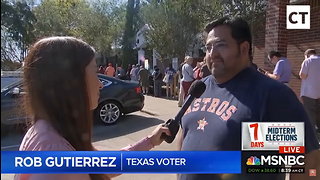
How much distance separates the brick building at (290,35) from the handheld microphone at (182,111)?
4343 mm

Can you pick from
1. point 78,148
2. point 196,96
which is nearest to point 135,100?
point 196,96

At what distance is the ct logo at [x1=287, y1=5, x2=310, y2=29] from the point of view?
19.4ft

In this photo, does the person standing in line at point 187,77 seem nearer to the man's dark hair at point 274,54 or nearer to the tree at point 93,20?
the man's dark hair at point 274,54

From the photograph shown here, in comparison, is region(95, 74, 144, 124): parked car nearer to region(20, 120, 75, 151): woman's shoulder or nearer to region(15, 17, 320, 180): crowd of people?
region(15, 17, 320, 180): crowd of people

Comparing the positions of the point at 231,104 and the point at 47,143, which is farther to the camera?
the point at 231,104

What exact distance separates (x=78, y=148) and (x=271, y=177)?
96 centimetres

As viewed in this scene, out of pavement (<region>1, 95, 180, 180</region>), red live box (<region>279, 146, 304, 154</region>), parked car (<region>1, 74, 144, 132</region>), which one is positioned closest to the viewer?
red live box (<region>279, 146, 304, 154</region>)

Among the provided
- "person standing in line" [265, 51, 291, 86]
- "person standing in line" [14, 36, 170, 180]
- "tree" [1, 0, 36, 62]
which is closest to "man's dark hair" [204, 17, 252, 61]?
"person standing in line" [14, 36, 170, 180]

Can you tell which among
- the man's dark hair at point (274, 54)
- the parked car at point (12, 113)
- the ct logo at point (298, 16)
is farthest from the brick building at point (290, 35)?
the parked car at point (12, 113)

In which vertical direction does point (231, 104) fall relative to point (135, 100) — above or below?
above

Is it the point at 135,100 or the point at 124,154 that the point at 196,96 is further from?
the point at 135,100

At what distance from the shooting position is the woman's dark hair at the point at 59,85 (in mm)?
1296

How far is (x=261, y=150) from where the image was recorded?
1896mm

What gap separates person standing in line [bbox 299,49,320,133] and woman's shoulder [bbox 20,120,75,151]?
5217 mm
